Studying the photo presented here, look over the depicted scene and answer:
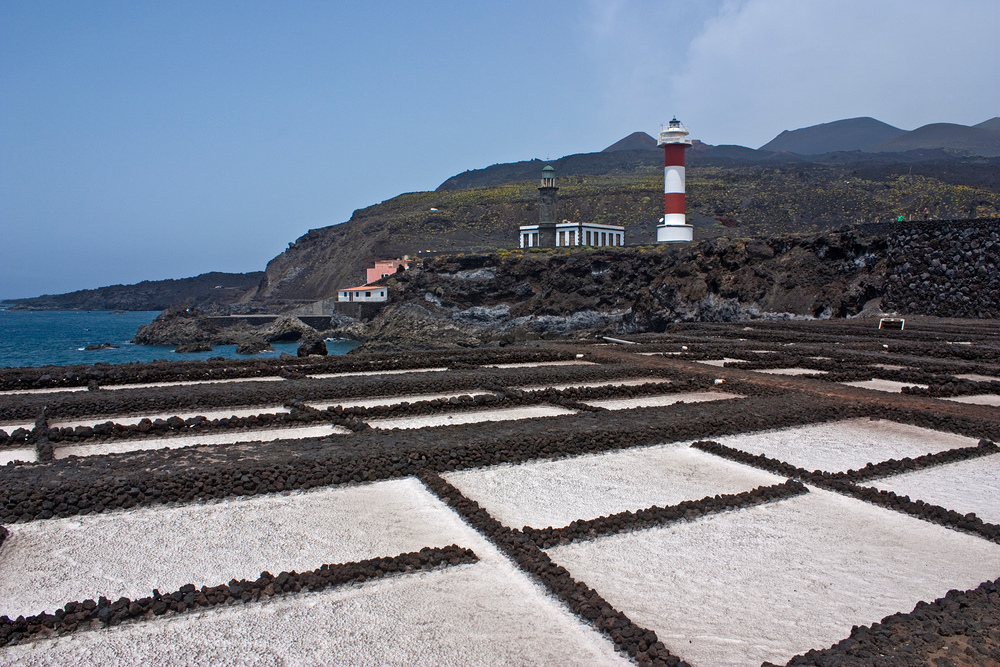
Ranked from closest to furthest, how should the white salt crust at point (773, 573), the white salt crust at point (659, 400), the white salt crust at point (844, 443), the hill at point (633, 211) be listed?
the white salt crust at point (773, 573), the white salt crust at point (844, 443), the white salt crust at point (659, 400), the hill at point (633, 211)

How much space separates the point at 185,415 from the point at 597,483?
6218 millimetres

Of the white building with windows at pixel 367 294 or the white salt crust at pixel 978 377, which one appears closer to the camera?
the white salt crust at pixel 978 377

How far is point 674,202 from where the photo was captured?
170 ft

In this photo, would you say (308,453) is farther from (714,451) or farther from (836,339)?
(836,339)

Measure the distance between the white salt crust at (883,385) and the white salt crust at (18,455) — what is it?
1206 cm

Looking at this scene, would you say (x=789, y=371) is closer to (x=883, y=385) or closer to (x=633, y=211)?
(x=883, y=385)

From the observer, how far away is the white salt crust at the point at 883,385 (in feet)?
40.5

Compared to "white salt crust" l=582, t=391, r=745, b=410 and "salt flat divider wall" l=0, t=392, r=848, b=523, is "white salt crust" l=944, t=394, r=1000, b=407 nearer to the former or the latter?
"salt flat divider wall" l=0, t=392, r=848, b=523

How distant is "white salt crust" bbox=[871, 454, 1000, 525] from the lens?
21.3ft

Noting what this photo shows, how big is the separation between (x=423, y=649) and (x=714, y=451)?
5279 mm

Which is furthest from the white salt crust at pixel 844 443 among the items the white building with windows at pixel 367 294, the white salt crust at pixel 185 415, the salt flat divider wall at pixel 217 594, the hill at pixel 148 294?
the hill at pixel 148 294

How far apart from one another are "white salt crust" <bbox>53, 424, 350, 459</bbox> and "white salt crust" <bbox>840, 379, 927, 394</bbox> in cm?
902

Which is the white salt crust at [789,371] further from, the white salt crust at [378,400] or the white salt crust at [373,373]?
the white salt crust at [373,373]

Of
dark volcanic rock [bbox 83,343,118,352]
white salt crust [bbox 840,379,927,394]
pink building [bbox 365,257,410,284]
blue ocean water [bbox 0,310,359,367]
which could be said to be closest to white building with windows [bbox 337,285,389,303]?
pink building [bbox 365,257,410,284]
